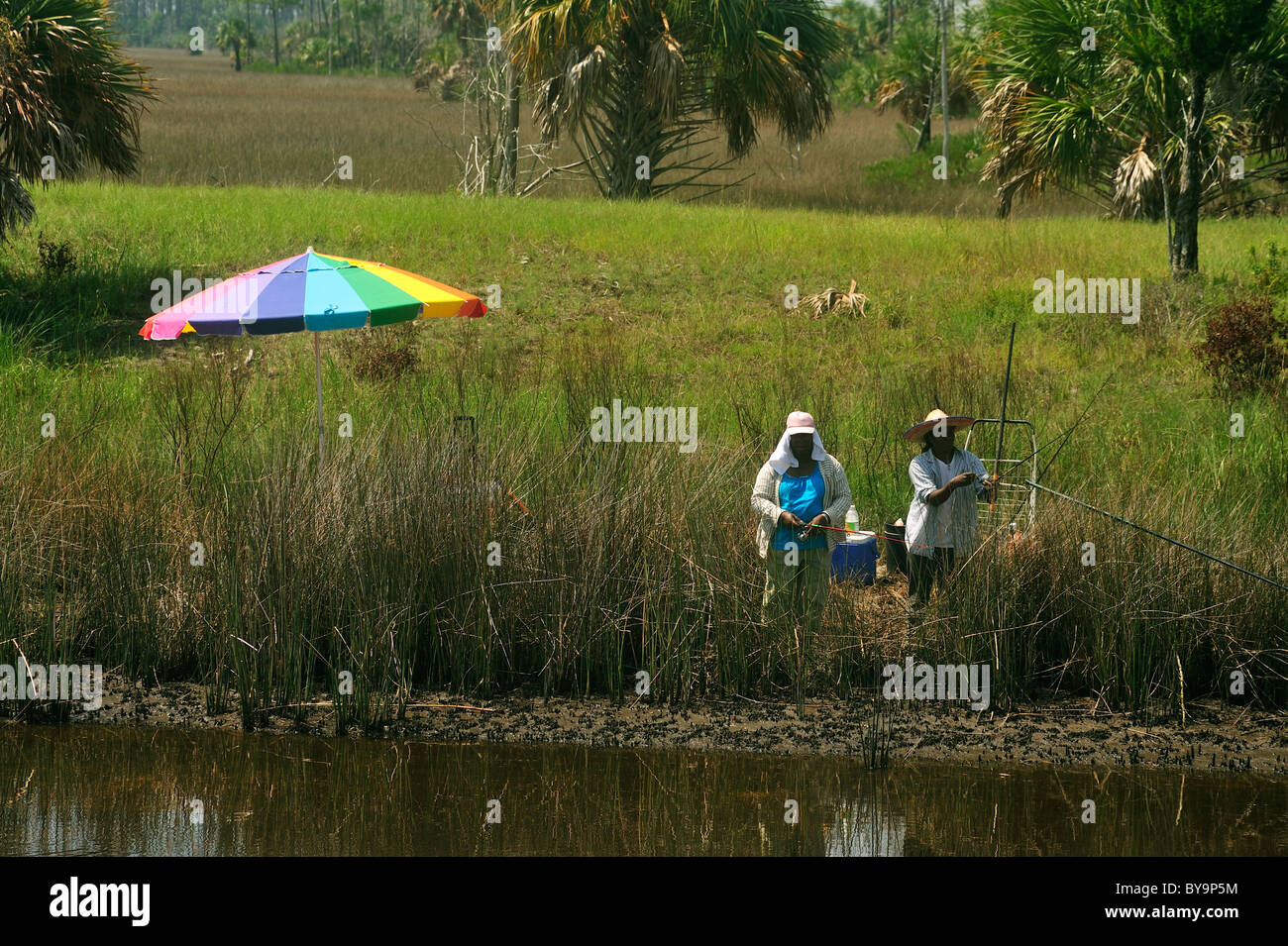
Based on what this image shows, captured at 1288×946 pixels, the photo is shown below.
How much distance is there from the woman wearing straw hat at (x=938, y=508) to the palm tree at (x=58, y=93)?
34.8 feet

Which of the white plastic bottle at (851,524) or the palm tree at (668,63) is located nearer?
the white plastic bottle at (851,524)

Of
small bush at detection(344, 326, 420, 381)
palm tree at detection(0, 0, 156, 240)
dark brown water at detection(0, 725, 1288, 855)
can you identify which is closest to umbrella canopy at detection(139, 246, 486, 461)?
dark brown water at detection(0, 725, 1288, 855)

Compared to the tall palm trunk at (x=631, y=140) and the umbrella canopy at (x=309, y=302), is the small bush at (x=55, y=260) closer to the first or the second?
the umbrella canopy at (x=309, y=302)

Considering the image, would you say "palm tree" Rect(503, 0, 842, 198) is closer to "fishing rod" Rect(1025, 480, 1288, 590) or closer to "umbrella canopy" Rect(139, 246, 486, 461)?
"umbrella canopy" Rect(139, 246, 486, 461)

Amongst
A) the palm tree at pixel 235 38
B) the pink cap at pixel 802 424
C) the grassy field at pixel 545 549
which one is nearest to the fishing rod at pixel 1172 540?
the grassy field at pixel 545 549

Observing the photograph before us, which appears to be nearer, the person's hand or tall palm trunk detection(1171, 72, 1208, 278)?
the person's hand

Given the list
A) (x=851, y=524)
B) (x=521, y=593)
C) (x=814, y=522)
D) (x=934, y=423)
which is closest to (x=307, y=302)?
(x=521, y=593)

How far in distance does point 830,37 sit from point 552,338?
11.6 meters

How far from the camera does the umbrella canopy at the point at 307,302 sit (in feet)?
28.3

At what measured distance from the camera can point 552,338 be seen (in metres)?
15.7

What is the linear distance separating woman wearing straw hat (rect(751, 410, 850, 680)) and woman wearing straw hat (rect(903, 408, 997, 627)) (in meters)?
0.51

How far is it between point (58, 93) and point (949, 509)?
39.1 ft

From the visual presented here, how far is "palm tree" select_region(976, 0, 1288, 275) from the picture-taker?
53.2 feet

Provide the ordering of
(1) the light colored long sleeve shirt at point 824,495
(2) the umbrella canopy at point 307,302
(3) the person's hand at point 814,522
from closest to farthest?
(3) the person's hand at point 814,522, (1) the light colored long sleeve shirt at point 824,495, (2) the umbrella canopy at point 307,302
